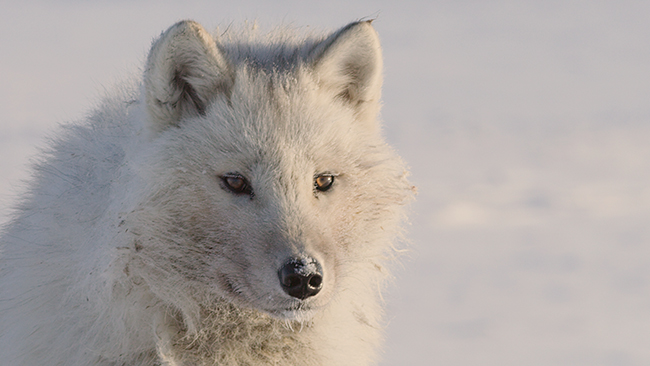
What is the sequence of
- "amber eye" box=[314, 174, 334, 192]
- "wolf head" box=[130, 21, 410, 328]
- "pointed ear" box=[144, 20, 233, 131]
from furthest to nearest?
"amber eye" box=[314, 174, 334, 192] < "pointed ear" box=[144, 20, 233, 131] < "wolf head" box=[130, 21, 410, 328]

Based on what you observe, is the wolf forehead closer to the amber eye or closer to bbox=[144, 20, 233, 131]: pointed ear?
bbox=[144, 20, 233, 131]: pointed ear

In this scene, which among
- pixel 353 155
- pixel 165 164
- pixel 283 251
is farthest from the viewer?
pixel 353 155

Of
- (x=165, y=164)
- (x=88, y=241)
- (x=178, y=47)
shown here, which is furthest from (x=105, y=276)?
(x=178, y=47)

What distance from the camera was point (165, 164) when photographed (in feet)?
14.7

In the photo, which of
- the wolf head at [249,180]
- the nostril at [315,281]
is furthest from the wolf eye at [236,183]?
the nostril at [315,281]

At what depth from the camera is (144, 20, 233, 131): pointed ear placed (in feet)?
14.3

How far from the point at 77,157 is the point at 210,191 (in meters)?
1.30

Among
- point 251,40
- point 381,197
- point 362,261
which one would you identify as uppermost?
point 251,40

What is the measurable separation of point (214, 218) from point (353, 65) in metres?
1.56

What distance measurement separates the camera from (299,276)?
4066 millimetres

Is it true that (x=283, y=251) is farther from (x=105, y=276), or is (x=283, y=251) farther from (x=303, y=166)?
(x=105, y=276)

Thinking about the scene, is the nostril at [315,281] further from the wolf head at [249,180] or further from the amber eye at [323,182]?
the amber eye at [323,182]

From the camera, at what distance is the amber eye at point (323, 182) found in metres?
4.62

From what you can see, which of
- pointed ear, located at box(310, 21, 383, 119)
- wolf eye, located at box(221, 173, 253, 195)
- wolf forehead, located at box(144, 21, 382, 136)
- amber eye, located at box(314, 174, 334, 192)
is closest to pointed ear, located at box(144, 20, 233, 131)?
wolf forehead, located at box(144, 21, 382, 136)
